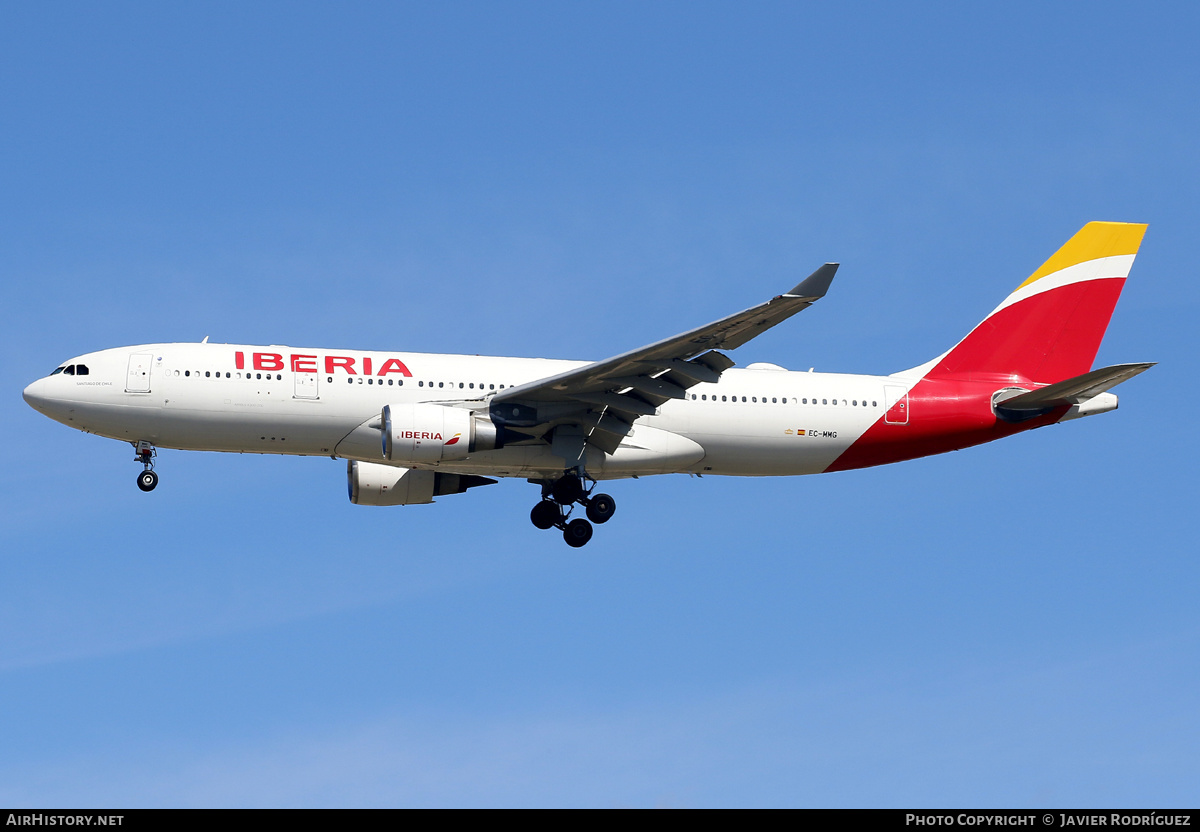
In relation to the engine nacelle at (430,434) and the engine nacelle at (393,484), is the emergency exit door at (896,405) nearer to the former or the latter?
the engine nacelle at (430,434)

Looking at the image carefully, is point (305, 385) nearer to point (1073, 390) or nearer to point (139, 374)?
point (139, 374)

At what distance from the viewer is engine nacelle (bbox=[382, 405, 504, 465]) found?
102ft

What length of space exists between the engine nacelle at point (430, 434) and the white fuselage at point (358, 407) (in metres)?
0.55

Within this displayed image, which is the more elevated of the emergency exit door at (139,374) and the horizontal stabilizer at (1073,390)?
the emergency exit door at (139,374)

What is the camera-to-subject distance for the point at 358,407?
32.2 m

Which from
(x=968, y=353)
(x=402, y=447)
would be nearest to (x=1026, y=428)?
(x=968, y=353)

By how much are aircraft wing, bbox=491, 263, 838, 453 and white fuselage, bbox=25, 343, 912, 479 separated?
778 mm

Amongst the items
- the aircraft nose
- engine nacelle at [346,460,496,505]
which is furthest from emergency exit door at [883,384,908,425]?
the aircraft nose


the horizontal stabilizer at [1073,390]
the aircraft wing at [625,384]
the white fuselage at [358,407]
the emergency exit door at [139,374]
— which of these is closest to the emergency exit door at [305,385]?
the white fuselage at [358,407]

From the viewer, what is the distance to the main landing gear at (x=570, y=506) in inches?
1346

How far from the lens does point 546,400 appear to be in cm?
3225

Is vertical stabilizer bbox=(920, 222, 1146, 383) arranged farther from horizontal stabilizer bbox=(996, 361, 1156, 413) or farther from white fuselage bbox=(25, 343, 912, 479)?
white fuselage bbox=(25, 343, 912, 479)

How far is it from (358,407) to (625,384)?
6.19 m
